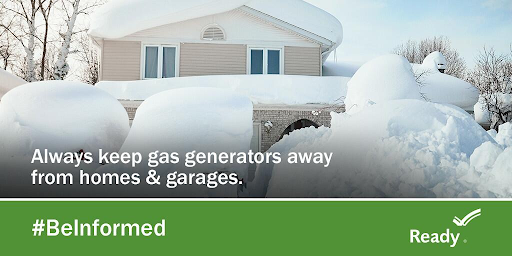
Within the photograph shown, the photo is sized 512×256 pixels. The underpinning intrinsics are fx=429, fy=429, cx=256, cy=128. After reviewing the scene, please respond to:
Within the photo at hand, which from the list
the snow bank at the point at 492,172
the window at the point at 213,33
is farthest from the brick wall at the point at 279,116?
the snow bank at the point at 492,172

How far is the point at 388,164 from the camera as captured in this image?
3031mm

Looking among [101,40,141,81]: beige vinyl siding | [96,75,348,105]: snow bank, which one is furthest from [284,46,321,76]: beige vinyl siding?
[101,40,141,81]: beige vinyl siding

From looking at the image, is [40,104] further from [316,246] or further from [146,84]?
[146,84]

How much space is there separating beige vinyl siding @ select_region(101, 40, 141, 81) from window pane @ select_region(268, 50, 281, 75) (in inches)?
122

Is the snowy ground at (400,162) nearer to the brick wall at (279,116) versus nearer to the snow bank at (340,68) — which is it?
the brick wall at (279,116)

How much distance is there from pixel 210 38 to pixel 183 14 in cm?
103

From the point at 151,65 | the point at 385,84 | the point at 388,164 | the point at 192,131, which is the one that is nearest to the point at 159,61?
the point at 151,65

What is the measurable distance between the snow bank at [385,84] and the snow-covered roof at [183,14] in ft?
15.1

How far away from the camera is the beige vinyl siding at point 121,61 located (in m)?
10.0

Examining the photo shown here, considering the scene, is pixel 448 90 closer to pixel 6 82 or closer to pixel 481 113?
pixel 481 113

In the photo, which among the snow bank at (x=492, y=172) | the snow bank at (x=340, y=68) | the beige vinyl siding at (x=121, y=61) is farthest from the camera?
the snow bank at (x=340, y=68)

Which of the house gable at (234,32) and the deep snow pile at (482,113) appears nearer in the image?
the deep snow pile at (482,113)

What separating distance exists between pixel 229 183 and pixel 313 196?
579 mm

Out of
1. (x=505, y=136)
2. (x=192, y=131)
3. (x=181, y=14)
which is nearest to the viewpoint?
(x=192, y=131)
